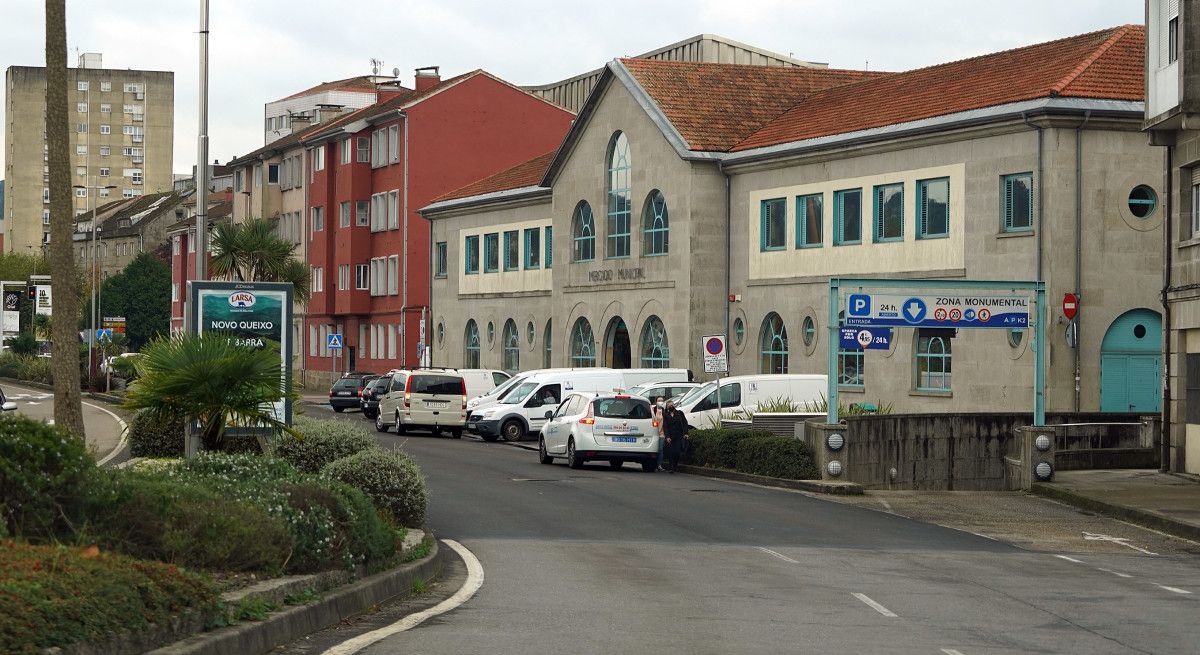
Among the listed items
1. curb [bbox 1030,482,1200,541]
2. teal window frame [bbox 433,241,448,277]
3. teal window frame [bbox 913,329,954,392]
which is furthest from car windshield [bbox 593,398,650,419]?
teal window frame [bbox 433,241,448,277]

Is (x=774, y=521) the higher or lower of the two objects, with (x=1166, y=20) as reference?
lower

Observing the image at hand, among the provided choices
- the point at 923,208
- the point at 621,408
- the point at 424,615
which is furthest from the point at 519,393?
the point at 424,615

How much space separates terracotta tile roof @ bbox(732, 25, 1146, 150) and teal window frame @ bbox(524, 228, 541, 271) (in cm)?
1321

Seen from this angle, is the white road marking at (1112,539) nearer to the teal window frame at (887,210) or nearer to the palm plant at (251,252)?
the teal window frame at (887,210)

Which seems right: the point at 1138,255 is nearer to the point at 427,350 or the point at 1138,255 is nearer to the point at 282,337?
the point at 282,337

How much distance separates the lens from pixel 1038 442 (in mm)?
29156

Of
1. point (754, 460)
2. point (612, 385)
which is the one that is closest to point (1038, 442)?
point (754, 460)

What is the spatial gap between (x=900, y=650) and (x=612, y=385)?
33436 millimetres

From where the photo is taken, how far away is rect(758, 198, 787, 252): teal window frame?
4781cm

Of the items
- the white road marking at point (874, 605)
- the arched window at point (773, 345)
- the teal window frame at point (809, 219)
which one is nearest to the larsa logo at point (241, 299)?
the white road marking at point (874, 605)

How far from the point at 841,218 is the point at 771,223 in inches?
134

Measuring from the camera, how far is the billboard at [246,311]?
67.4ft

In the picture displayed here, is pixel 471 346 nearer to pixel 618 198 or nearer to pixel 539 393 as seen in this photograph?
pixel 618 198

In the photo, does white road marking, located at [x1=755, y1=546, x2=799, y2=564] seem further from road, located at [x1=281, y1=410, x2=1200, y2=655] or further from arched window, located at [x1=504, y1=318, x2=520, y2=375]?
arched window, located at [x1=504, y1=318, x2=520, y2=375]
